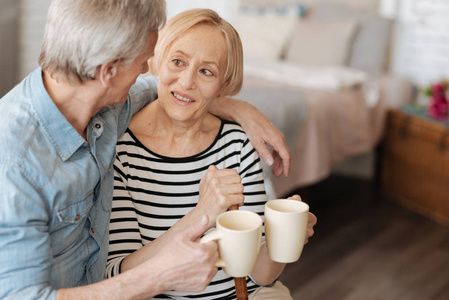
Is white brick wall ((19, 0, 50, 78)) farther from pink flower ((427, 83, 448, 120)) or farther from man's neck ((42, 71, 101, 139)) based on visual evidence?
man's neck ((42, 71, 101, 139))

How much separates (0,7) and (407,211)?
115 inches

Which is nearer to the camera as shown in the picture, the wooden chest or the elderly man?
the elderly man

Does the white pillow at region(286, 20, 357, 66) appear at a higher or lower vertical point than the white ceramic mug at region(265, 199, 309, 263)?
lower

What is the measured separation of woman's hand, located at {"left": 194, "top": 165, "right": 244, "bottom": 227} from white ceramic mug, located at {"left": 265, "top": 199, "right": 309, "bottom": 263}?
8cm

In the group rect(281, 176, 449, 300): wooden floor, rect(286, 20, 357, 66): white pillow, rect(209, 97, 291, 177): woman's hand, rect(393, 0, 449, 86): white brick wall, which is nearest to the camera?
rect(209, 97, 291, 177): woman's hand

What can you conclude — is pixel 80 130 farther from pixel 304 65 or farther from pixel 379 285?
pixel 304 65

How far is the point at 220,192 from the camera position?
95 centimetres

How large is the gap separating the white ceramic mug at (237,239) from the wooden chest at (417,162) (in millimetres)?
2404

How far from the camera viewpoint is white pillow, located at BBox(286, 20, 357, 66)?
140 inches

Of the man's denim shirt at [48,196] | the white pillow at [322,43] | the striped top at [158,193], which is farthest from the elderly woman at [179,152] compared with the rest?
the white pillow at [322,43]

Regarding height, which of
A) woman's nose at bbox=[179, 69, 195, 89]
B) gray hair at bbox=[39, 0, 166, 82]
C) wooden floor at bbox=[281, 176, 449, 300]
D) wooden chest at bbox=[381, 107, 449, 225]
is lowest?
wooden floor at bbox=[281, 176, 449, 300]

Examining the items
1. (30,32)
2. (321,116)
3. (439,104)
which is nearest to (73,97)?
(321,116)

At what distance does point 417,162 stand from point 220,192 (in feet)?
8.17

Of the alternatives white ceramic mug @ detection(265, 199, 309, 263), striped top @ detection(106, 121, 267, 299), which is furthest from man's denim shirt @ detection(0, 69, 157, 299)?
white ceramic mug @ detection(265, 199, 309, 263)
